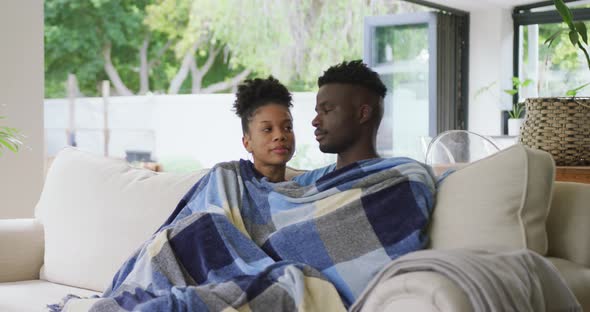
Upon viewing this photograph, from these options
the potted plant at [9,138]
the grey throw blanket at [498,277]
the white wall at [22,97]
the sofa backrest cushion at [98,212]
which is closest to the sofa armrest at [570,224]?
the grey throw blanket at [498,277]

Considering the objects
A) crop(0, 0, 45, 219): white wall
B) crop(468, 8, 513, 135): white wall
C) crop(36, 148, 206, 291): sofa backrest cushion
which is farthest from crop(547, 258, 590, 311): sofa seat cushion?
crop(468, 8, 513, 135): white wall

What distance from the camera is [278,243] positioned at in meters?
2.02

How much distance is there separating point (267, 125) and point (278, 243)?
45 centimetres

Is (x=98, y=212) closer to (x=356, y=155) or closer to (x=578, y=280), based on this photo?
(x=356, y=155)

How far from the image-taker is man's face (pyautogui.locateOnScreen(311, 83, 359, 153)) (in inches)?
84.9

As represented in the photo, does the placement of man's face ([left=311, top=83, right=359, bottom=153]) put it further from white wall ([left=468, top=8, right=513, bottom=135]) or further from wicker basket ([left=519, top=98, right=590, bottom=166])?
white wall ([left=468, top=8, right=513, bottom=135])

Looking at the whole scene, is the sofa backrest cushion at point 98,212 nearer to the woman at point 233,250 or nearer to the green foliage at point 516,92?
the woman at point 233,250


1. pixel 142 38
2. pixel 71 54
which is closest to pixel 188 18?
pixel 142 38

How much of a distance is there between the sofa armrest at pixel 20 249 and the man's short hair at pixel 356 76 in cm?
121

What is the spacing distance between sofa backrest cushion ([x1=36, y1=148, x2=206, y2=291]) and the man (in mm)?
508

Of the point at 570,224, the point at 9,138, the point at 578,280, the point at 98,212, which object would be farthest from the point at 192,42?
the point at 578,280

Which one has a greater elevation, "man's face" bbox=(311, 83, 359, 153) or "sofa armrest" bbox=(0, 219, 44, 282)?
"man's face" bbox=(311, 83, 359, 153)

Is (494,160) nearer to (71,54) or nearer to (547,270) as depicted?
(547,270)

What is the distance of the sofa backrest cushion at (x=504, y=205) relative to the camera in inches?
69.6
